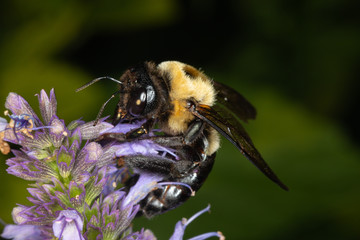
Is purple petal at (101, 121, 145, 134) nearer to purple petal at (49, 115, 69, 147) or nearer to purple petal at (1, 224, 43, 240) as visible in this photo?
purple petal at (49, 115, 69, 147)

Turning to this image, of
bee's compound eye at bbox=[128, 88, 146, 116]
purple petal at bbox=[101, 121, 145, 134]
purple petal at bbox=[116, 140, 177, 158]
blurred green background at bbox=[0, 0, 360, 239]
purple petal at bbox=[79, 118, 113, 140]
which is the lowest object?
blurred green background at bbox=[0, 0, 360, 239]

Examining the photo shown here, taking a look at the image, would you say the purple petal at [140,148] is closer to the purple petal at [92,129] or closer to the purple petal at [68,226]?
the purple petal at [92,129]

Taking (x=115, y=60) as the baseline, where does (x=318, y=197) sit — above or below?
below

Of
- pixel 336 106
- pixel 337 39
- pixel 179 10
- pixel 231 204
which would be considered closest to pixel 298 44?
pixel 337 39

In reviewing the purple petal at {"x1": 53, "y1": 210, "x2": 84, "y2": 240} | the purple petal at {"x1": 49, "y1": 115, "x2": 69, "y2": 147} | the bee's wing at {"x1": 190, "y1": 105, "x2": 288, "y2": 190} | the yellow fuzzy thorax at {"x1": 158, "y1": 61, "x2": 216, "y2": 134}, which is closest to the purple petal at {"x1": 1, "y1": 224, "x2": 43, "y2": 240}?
the purple petal at {"x1": 53, "y1": 210, "x2": 84, "y2": 240}

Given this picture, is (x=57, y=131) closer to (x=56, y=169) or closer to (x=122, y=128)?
(x=56, y=169)

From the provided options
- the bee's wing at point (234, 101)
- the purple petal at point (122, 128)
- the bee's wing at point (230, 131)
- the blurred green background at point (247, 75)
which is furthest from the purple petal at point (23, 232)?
the blurred green background at point (247, 75)

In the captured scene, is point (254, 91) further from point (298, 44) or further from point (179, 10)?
point (179, 10)
